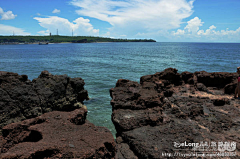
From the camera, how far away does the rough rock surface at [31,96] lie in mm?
6184

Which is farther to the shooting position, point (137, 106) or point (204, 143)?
point (137, 106)

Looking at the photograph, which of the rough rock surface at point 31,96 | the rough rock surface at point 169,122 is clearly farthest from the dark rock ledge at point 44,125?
the rough rock surface at point 169,122

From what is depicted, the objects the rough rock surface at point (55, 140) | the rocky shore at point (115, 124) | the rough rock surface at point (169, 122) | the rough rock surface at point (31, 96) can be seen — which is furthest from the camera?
the rough rock surface at point (31, 96)

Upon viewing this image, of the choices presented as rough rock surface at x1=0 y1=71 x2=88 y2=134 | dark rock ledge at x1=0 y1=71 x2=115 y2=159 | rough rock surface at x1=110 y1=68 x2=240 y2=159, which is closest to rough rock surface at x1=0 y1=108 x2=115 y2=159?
dark rock ledge at x1=0 y1=71 x2=115 y2=159

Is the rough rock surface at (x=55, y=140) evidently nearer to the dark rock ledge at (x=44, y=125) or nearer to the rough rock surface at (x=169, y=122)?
the dark rock ledge at (x=44, y=125)

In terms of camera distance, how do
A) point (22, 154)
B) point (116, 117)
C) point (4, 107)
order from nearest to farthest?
point (22, 154), point (4, 107), point (116, 117)

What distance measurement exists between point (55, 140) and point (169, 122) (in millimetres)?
4075

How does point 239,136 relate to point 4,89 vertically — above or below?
below

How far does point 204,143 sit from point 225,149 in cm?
55

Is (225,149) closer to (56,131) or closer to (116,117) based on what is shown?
(116,117)

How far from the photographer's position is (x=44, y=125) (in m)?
5.24

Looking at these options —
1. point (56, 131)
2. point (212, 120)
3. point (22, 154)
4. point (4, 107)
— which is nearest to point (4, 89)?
point (4, 107)

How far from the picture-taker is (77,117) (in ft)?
20.1

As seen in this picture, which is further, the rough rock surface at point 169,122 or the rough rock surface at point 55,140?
the rough rock surface at point 169,122
